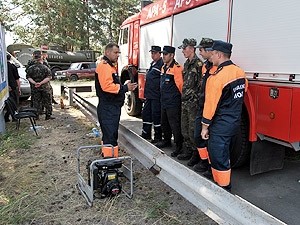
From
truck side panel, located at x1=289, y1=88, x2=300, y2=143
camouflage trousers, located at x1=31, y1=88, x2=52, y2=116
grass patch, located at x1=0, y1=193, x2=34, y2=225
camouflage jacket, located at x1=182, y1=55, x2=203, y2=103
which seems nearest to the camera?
grass patch, located at x1=0, y1=193, x2=34, y2=225

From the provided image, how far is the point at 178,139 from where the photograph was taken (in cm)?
550

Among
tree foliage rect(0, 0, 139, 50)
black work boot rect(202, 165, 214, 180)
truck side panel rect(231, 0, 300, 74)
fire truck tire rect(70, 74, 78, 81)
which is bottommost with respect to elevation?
black work boot rect(202, 165, 214, 180)

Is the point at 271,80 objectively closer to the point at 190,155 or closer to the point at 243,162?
the point at 243,162

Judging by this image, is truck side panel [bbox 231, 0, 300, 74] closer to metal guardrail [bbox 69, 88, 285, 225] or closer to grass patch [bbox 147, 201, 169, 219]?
metal guardrail [bbox 69, 88, 285, 225]

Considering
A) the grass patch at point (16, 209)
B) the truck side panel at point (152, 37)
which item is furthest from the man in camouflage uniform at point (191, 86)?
the grass patch at point (16, 209)

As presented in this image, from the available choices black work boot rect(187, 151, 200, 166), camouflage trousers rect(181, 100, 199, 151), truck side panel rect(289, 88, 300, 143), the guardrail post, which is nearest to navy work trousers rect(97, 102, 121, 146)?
camouflage trousers rect(181, 100, 199, 151)

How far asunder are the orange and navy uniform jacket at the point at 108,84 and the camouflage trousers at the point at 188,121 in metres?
1.06

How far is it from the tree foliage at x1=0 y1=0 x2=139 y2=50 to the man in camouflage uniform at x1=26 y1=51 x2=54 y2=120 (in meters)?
26.8

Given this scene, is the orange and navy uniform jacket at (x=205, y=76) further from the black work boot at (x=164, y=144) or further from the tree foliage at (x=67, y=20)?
the tree foliage at (x=67, y=20)

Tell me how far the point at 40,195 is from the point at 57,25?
108 feet

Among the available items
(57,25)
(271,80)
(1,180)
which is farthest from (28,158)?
(57,25)

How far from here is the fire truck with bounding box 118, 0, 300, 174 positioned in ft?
12.0

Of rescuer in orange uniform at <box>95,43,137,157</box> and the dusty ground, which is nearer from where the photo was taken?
the dusty ground

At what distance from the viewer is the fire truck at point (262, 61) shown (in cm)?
367
